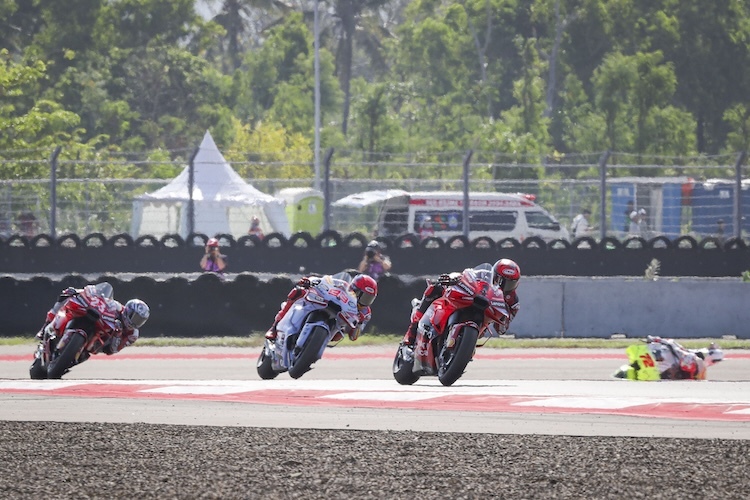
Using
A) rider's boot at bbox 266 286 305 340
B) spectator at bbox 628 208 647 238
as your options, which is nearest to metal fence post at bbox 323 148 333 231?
spectator at bbox 628 208 647 238

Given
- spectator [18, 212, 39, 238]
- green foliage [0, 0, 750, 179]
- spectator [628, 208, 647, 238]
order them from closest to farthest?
1. spectator [18, 212, 39, 238]
2. spectator [628, 208, 647, 238]
3. green foliage [0, 0, 750, 179]

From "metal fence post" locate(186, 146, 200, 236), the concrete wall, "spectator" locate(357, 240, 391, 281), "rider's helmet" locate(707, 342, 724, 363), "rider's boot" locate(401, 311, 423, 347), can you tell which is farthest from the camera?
"metal fence post" locate(186, 146, 200, 236)

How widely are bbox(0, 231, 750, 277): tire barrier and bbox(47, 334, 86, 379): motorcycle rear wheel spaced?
1167cm

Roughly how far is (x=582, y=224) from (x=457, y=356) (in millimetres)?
17528

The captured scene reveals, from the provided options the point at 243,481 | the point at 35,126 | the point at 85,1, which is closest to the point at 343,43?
the point at 85,1

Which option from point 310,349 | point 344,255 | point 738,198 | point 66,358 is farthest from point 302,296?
point 738,198

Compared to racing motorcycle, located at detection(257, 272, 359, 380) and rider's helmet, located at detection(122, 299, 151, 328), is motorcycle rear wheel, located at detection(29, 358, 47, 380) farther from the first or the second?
racing motorcycle, located at detection(257, 272, 359, 380)

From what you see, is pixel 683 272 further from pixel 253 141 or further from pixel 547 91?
pixel 547 91

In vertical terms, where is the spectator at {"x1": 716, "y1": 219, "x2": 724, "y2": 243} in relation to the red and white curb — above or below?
above

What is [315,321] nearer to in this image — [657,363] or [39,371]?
[39,371]

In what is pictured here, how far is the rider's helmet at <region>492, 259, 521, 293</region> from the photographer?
1119cm

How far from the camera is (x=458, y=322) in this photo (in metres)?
11.0

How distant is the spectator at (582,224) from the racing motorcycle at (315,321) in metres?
15.9

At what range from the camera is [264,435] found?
9.03 m
